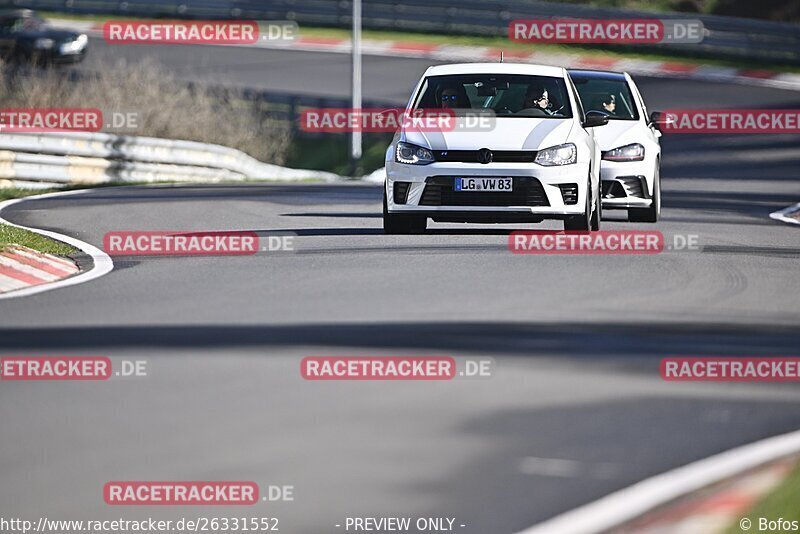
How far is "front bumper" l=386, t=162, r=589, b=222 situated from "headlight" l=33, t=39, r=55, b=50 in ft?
96.4

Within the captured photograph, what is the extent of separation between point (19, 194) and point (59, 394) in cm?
1458

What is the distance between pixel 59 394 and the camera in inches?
312

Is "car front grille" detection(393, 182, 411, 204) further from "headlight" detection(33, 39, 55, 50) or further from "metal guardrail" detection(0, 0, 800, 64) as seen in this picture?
"metal guardrail" detection(0, 0, 800, 64)

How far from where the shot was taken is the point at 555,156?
1483 cm

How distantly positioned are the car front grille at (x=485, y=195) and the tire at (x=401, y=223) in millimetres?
487

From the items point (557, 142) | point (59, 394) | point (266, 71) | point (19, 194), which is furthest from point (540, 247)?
point (266, 71)

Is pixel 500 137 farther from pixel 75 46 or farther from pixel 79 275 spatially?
pixel 75 46

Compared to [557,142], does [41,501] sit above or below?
below

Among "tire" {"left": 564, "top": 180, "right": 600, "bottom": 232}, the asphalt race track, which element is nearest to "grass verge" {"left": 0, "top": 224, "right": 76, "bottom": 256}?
the asphalt race track

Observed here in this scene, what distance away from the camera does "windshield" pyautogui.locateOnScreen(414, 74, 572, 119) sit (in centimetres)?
1538

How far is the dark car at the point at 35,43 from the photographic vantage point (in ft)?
139

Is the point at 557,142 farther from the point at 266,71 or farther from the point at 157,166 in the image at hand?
the point at 266,71

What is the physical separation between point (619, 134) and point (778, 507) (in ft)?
39.6

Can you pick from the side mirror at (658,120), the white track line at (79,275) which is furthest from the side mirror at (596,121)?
the white track line at (79,275)
